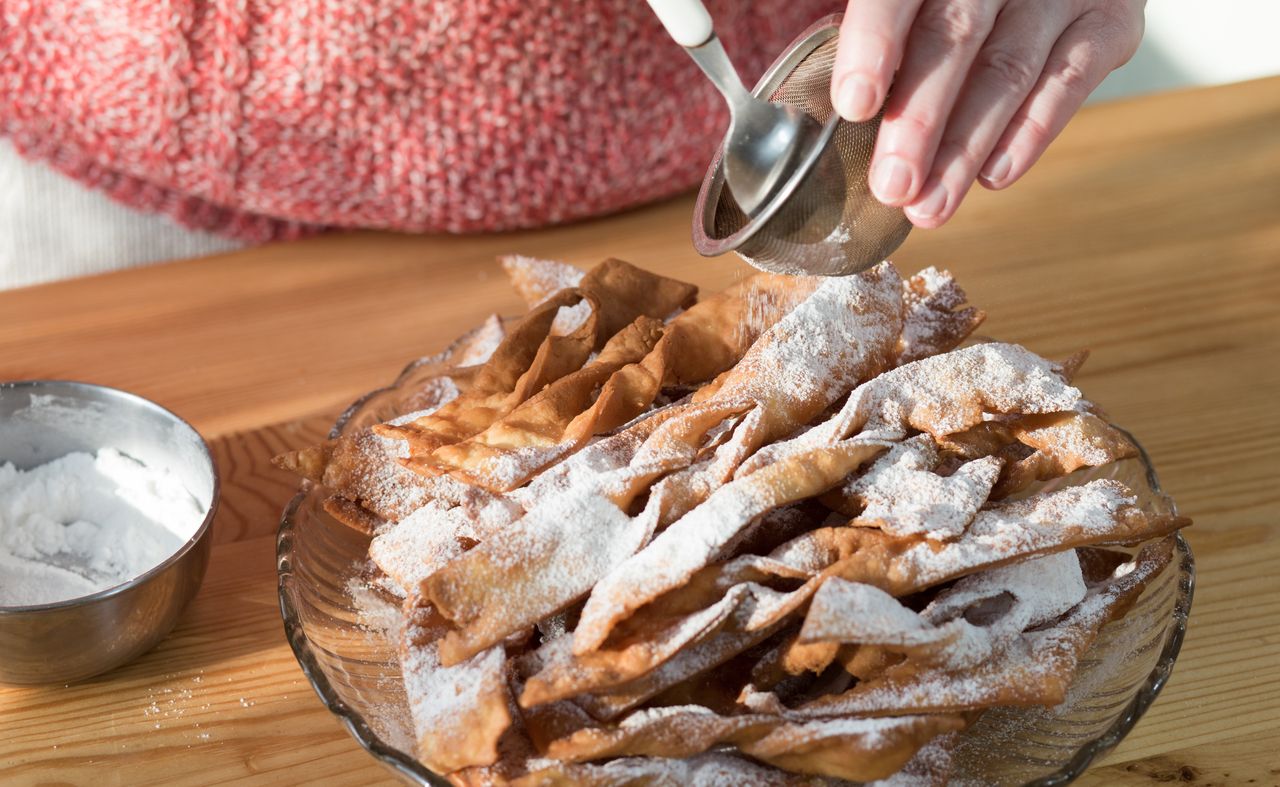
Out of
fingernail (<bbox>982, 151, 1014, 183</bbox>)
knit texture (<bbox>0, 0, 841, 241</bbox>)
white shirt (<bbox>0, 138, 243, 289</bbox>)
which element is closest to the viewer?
fingernail (<bbox>982, 151, 1014, 183</bbox>)

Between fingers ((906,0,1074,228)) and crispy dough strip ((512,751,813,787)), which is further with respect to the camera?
fingers ((906,0,1074,228))

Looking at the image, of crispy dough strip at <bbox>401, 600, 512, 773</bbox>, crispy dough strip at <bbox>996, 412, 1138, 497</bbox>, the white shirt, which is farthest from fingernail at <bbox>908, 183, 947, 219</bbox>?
the white shirt

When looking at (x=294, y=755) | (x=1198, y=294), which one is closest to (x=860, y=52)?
(x=294, y=755)

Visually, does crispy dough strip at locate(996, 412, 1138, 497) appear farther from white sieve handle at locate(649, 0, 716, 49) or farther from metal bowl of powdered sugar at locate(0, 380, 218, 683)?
metal bowl of powdered sugar at locate(0, 380, 218, 683)

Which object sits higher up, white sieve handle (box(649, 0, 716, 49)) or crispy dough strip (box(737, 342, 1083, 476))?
white sieve handle (box(649, 0, 716, 49))

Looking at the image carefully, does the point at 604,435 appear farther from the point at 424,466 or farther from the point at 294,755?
the point at 294,755

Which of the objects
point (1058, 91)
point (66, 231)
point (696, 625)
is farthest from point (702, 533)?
point (66, 231)

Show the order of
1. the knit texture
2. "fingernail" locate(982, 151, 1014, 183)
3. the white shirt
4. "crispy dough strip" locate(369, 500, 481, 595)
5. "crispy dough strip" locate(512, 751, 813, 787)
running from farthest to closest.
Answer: the white shirt < the knit texture < "fingernail" locate(982, 151, 1014, 183) < "crispy dough strip" locate(369, 500, 481, 595) < "crispy dough strip" locate(512, 751, 813, 787)

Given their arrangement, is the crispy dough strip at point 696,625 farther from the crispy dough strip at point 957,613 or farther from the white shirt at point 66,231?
the white shirt at point 66,231

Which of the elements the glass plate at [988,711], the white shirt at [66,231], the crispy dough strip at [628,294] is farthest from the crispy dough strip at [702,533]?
the white shirt at [66,231]
